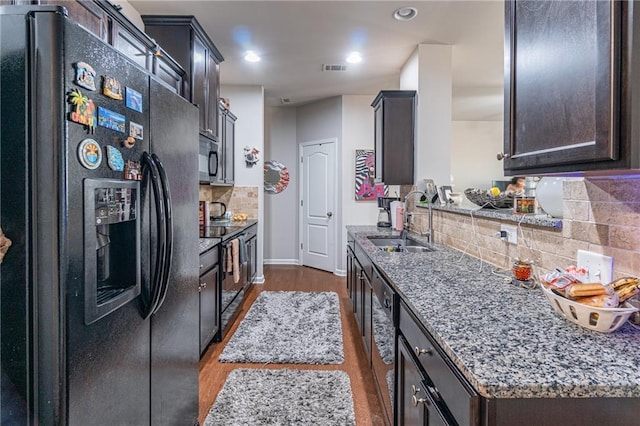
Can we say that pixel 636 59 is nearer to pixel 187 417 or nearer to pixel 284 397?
pixel 187 417

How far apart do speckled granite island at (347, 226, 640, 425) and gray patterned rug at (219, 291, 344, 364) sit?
1.63 m

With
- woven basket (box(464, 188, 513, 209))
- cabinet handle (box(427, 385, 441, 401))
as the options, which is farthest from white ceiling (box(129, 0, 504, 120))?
cabinet handle (box(427, 385, 441, 401))

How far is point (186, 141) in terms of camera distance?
1.66m

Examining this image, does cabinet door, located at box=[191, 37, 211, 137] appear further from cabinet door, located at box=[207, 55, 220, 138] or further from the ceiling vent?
the ceiling vent

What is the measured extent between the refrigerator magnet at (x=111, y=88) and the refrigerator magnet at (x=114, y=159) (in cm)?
16

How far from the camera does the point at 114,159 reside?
3.57 ft

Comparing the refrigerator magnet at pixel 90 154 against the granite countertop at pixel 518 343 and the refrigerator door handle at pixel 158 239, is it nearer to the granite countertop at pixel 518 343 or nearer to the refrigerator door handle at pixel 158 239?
the refrigerator door handle at pixel 158 239

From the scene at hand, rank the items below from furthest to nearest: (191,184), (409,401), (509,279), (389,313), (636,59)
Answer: (191,184) → (389,313) → (509,279) → (409,401) → (636,59)

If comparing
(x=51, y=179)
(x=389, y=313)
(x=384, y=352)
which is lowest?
(x=384, y=352)

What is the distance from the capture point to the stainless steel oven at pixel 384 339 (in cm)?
156

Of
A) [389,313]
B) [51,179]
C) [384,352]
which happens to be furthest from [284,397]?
[51,179]

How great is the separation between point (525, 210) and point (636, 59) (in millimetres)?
1052

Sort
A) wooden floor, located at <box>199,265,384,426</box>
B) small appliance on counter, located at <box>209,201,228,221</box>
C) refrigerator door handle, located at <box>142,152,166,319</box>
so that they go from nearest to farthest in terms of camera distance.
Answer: refrigerator door handle, located at <box>142,152,166,319</box> < wooden floor, located at <box>199,265,384,426</box> < small appliance on counter, located at <box>209,201,228,221</box>

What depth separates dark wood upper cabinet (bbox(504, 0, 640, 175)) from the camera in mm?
720
